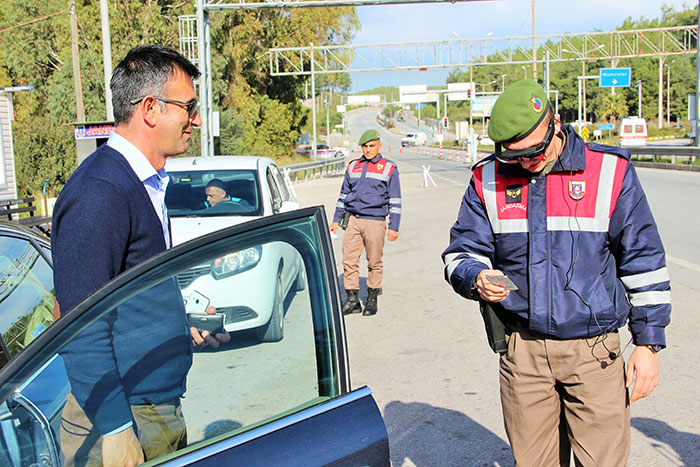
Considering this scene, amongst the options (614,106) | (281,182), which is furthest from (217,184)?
(614,106)

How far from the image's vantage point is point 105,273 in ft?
6.48

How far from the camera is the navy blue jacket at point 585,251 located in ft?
8.46

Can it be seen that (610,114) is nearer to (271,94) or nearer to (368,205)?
(271,94)

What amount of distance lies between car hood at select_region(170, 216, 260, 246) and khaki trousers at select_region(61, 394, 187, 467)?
443 cm

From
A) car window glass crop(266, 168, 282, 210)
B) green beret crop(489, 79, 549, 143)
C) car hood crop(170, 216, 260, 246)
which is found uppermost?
green beret crop(489, 79, 549, 143)

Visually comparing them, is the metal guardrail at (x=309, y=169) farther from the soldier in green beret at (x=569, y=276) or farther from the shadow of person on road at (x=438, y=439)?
the soldier in green beret at (x=569, y=276)

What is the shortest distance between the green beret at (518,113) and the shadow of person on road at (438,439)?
195cm

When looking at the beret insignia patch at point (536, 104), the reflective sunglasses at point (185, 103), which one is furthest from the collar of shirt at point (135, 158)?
the beret insignia patch at point (536, 104)

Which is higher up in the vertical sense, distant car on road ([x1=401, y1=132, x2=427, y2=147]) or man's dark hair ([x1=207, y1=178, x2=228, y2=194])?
distant car on road ([x1=401, y1=132, x2=427, y2=147])

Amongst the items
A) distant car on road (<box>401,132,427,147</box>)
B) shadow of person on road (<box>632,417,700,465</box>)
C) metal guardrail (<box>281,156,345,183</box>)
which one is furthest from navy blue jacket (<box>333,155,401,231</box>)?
distant car on road (<box>401,132,427,147</box>)

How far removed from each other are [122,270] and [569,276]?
1567mm

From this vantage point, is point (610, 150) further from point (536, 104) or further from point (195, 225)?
point (195, 225)

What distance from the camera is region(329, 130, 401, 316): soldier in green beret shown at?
24.0 feet

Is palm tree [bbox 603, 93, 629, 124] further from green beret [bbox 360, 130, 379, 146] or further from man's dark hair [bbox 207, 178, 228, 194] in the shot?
man's dark hair [bbox 207, 178, 228, 194]
